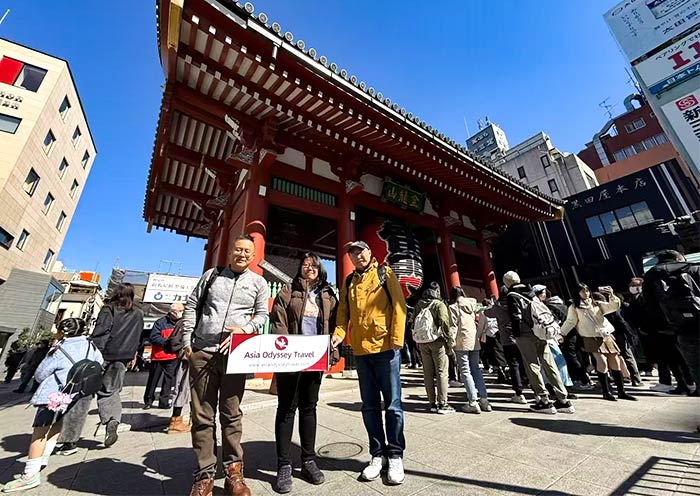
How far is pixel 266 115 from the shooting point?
20.9 ft

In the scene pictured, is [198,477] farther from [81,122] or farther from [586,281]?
[81,122]

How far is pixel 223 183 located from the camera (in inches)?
330

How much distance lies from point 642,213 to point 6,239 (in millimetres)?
31615

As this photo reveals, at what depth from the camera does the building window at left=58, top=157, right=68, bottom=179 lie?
20.1 m

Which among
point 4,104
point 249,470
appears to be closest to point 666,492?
point 249,470

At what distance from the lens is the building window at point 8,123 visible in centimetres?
1591

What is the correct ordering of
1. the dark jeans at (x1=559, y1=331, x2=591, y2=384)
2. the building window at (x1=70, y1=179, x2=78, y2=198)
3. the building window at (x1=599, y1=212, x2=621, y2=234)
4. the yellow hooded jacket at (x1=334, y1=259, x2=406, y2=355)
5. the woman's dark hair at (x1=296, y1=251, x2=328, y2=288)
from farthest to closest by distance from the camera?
the building window at (x1=70, y1=179, x2=78, y2=198)
the building window at (x1=599, y1=212, x2=621, y2=234)
the dark jeans at (x1=559, y1=331, x2=591, y2=384)
the woman's dark hair at (x1=296, y1=251, x2=328, y2=288)
the yellow hooded jacket at (x1=334, y1=259, x2=406, y2=355)

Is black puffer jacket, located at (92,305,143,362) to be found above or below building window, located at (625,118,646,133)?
below

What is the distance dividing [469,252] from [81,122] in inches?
1170

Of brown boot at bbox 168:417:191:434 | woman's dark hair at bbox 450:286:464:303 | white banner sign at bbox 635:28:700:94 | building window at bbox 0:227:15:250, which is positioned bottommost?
brown boot at bbox 168:417:191:434

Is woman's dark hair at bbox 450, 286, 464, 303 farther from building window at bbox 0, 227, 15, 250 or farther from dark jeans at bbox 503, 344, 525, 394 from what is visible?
building window at bbox 0, 227, 15, 250

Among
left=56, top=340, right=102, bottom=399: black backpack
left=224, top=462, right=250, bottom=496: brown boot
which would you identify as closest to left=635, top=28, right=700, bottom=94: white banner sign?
left=224, top=462, right=250, bottom=496: brown boot

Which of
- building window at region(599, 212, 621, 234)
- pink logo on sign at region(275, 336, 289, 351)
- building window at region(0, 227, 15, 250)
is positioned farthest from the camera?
building window at region(0, 227, 15, 250)

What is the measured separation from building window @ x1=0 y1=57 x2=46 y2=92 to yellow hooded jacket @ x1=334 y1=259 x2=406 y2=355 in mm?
26245
